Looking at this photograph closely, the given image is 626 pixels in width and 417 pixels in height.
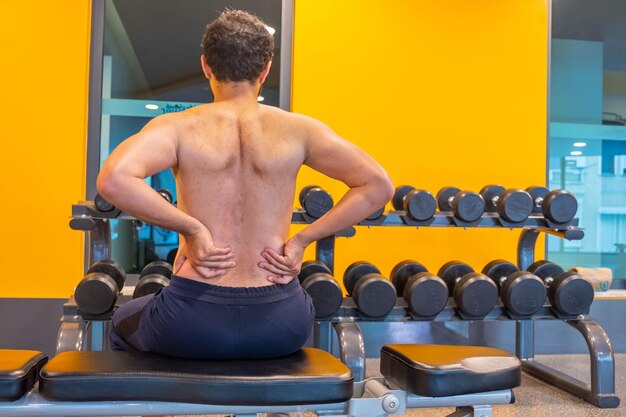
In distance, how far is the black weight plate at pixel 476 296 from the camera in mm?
2852

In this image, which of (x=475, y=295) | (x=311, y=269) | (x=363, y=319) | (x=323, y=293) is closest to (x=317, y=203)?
(x=311, y=269)

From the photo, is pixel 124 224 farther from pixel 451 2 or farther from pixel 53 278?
pixel 451 2

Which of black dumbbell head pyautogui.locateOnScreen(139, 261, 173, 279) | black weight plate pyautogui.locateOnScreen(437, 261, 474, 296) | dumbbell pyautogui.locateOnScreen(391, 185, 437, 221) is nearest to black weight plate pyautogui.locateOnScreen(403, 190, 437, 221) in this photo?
dumbbell pyautogui.locateOnScreen(391, 185, 437, 221)

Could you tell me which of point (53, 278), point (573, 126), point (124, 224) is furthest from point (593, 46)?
point (53, 278)

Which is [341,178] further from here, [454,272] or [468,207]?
[454,272]

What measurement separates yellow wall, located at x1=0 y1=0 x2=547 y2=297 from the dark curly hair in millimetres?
1899

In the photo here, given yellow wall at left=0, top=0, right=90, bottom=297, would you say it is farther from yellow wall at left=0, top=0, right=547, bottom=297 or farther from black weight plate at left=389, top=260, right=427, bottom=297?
black weight plate at left=389, top=260, right=427, bottom=297

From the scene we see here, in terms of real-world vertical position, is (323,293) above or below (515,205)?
below

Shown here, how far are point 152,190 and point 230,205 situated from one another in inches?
7.6

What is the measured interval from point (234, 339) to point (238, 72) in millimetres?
666

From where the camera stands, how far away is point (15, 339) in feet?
11.1

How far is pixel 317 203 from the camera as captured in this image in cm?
285

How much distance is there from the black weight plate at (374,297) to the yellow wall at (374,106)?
0.87 metres

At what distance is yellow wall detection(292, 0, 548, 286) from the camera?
3.60 meters
